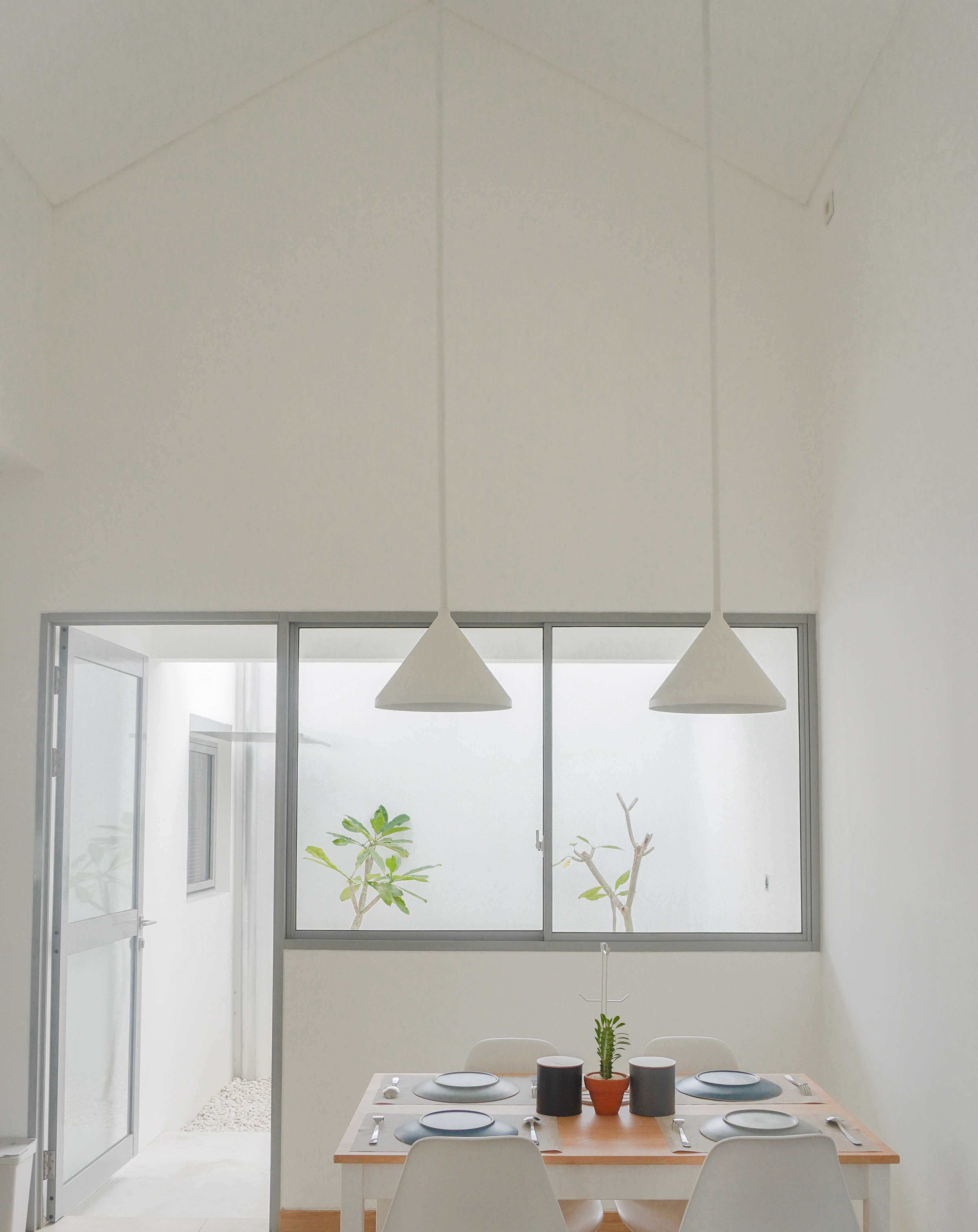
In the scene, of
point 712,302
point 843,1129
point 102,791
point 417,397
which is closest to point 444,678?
point 712,302

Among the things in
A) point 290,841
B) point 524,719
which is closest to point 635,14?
point 524,719

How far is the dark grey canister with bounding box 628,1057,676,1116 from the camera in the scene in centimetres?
284

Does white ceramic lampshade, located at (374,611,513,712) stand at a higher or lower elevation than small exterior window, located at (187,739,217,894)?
higher

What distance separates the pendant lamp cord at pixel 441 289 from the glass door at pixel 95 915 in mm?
1411

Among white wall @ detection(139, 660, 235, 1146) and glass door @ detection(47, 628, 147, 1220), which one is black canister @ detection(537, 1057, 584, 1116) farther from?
white wall @ detection(139, 660, 235, 1146)

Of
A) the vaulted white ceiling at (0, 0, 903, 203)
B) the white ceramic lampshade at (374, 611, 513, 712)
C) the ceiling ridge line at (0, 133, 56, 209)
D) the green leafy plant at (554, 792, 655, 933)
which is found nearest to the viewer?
the white ceramic lampshade at (374, 611, 513, 712)

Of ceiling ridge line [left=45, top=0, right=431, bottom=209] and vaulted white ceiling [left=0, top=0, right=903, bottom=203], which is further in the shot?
ceiling ridge line [left=45, top=0, right=431, bottom=209]

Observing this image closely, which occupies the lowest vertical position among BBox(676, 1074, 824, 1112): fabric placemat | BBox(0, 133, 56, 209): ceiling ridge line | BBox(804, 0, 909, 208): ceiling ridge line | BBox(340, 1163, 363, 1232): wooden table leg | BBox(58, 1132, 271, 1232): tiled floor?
BBox(58, 1132, 271, 1232): tiled floor

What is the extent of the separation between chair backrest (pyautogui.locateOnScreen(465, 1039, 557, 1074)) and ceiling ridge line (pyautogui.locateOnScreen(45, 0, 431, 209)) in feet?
11.1

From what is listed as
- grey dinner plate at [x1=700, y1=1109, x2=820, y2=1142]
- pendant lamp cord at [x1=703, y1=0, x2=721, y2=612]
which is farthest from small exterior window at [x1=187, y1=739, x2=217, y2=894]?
grey dinner plate at [x1=700, y1=1109, x2=820, y2=1142]

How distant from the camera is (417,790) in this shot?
4.24 meters

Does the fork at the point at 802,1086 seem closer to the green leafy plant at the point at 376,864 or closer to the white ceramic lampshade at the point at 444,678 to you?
the white ceramic lampshade at the point at 444,678

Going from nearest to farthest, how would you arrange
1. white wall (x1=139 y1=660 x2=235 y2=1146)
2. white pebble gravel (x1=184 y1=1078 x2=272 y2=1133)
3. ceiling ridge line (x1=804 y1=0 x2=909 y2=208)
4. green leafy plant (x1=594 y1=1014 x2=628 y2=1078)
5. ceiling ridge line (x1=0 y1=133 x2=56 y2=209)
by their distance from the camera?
green leafy plant (x1=594 y1=1014 x2=628 y2=1078) → ceiling ridge line (x1=804 y1=0 x2=909 y2=208) → ceiling ridge line (x1=0 y1=133 x2=56 y2=209) → white wall (x1=139 y1=660 x2=235 y2=1146) → white pebble gravel (x1=184 y1=1078 x2=272 y2=1133)

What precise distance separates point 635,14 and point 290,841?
3.13m
